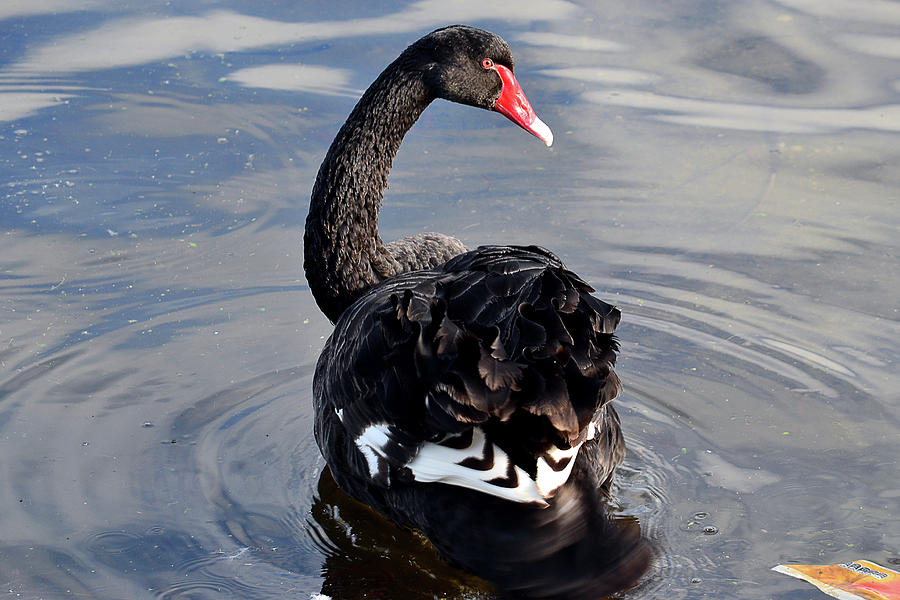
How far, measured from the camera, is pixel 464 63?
4547 mm

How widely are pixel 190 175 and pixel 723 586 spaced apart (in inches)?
154

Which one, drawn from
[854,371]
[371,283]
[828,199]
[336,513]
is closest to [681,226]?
[828,199]

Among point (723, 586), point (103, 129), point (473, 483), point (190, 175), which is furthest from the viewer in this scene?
point (103, 129)

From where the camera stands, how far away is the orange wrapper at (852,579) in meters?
3.54

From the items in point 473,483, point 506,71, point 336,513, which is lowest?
point 336,513

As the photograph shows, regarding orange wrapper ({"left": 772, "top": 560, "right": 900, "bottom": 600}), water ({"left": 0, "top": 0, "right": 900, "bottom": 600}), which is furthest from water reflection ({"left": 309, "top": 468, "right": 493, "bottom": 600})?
orange wrapper ({"left": 772, "top": 560, "right": 900, "bottom": 600})

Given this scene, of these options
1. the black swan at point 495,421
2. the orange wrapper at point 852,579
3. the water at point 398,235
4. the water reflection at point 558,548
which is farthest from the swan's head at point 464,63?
the orange wrapper at point 852,579

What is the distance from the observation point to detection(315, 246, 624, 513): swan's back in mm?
2967

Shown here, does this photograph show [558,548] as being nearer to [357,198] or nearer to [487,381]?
[487,381]

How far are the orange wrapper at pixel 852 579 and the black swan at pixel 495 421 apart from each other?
646mm

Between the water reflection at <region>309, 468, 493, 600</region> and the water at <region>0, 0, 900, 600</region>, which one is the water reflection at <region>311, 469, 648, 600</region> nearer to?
the water at <region>0, 0, 900, 600</region>

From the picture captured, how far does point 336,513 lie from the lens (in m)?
4.16

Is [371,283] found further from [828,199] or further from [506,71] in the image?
[828,199]

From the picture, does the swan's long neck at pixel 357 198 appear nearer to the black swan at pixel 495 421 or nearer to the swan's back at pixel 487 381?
the black swan at pixel 495 421
